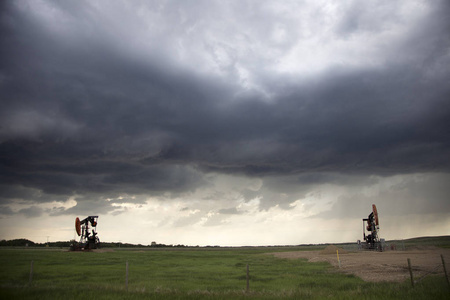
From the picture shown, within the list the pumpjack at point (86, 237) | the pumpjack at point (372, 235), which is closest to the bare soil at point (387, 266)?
the pumpjack at point (372, 235)

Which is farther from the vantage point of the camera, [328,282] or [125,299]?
[328,282]

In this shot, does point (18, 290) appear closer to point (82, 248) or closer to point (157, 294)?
point (157, 294)

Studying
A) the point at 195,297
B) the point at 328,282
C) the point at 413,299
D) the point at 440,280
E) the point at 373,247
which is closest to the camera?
the point at 413,299

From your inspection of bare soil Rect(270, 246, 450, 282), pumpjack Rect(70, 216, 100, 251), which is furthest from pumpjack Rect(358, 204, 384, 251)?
pumpjack Rect(70, 216, 100, 251)

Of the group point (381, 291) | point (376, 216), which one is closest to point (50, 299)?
point (381, 291)

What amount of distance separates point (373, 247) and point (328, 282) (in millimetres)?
61393

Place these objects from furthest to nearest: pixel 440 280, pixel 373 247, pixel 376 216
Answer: pixel 373 247, pixel 376 216, pixel 440 280

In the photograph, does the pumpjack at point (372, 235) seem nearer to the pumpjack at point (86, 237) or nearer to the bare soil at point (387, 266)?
the bare soil at point (387, 266)

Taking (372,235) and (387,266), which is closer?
(387,266)

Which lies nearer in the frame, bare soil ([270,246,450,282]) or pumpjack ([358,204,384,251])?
bare soil ([270,246,450,282])

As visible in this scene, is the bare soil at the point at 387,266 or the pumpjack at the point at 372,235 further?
the pumpjack at the point at 372,235

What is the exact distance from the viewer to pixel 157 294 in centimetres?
1958

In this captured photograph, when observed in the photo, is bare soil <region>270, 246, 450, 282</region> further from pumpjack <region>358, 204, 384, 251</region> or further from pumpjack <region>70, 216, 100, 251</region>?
pumpjack <region>70, 216, 100, 251</region>

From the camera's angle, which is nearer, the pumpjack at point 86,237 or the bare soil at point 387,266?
the bare soil at point 387,266
